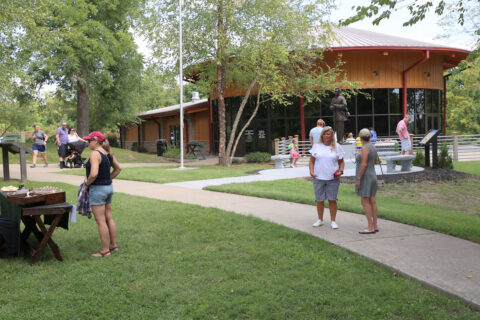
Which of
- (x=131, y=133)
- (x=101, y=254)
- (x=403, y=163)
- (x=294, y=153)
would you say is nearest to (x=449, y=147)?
(x=294, y=153)

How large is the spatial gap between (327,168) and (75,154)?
1478 centimetres

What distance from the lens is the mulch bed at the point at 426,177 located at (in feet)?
41.7

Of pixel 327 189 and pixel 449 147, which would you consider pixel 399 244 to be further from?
pixel 449 147

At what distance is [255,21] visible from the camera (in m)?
18.8

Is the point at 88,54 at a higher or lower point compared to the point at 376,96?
higher

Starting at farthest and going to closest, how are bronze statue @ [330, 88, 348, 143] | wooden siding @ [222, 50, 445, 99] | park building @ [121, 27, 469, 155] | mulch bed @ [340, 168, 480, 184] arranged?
wooden siding @ [222, 50, 445, 99] → park building @ [121, 27, 469, 155] → bronze statue @ [330, 88, 348, 143] → mulch bed @ [340, 168, 480, 184]

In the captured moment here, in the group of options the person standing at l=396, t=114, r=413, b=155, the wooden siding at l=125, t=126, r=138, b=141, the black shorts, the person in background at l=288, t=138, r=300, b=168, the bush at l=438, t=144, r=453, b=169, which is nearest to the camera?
the bush at l=438, t=144, r=453, b=169

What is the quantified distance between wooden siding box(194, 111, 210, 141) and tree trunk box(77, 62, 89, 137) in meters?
8.08

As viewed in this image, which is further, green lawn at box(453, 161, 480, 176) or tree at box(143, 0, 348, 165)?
tree at box(143, 0, 348, 165)

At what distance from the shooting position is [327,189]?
6762 mm

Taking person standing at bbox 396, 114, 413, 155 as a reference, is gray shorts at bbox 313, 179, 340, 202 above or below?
below

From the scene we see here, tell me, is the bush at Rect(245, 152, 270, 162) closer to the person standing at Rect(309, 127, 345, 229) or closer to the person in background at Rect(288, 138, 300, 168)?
the person in background at Rect(288, 138, 300, 168)

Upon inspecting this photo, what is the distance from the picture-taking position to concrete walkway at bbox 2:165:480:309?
451 cm

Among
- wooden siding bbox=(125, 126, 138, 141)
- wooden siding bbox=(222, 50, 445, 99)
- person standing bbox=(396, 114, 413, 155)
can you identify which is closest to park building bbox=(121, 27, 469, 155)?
wooden siding bbox=(222, 50, 445, 99)
